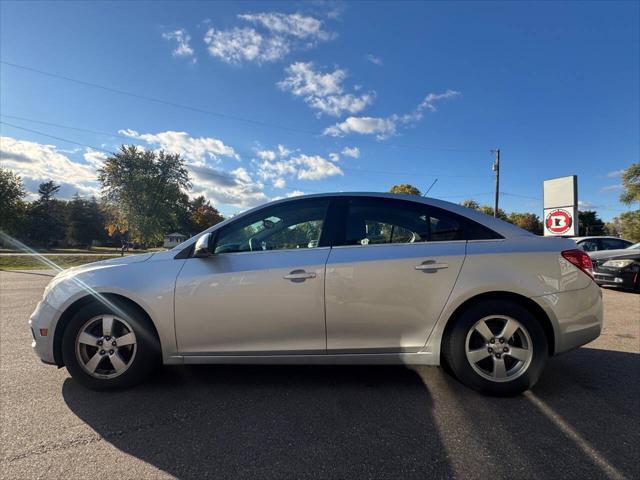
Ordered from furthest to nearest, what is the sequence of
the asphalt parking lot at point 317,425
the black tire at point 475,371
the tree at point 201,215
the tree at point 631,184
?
the tree at point 201,215 < the tree at point 631,184 < the black tire at point 475,371 < the asphalt parking lot at point 317,425

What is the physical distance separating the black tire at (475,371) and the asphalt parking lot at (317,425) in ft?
0.38

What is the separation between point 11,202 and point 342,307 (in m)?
35.5

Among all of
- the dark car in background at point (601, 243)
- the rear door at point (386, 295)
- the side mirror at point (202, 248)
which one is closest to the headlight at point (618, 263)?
the dark car in background at point (601, 243)

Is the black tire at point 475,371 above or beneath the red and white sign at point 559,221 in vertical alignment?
beneath

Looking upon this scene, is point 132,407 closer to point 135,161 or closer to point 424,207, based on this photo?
point 424,207

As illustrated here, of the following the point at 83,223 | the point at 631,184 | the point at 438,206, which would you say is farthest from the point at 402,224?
the point at 83,223

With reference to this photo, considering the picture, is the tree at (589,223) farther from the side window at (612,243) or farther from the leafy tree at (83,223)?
the leafy tree at (83,223)

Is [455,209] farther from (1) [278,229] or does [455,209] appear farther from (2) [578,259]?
(1) [278,229]

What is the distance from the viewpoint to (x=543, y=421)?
2451 millimetres

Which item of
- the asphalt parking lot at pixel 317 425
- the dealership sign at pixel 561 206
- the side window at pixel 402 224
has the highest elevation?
the dealership sign at pixel 561 206

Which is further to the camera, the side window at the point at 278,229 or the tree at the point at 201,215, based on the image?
the tree at the point at 201,215

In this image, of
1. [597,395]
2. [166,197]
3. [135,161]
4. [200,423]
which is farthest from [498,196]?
[135,161]

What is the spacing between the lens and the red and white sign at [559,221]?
12.8 meters

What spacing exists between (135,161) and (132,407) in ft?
155
